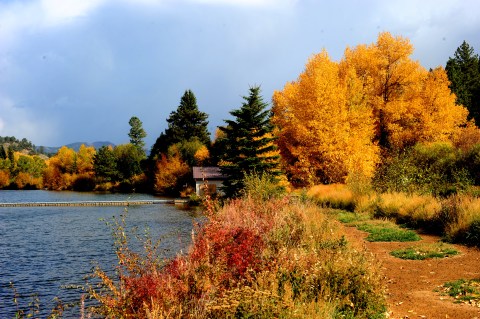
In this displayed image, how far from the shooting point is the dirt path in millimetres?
7883

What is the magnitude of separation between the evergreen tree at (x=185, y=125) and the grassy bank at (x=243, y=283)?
70.6 metres

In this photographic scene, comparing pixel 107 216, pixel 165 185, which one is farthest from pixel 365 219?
pixel 165 185

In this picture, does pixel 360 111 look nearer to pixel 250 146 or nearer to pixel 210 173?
pixel 250 146

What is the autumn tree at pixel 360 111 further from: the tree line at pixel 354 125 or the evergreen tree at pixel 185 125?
the evergreen tree at pixel 185 125

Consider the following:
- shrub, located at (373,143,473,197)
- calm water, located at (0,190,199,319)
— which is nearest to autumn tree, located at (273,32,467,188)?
shrub, located at (373,143,473,197)

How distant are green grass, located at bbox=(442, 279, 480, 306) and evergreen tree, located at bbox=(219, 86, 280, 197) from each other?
26499 millimetres

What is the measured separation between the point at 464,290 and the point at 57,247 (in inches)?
780

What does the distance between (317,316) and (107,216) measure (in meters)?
33.7

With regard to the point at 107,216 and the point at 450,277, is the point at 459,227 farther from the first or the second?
the point at 107,216

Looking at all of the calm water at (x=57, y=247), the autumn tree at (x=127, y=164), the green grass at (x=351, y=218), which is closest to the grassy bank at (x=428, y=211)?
the green grass at (x=351, y=218)

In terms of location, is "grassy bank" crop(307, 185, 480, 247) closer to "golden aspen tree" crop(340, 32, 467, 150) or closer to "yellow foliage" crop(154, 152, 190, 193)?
"golden aspen tree" crop(340, 32, 467, 150)

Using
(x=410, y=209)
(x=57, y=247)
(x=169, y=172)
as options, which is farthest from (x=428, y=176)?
(x=169, y=172)

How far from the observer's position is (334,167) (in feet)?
117

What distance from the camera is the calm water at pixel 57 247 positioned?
1502 centimetres
